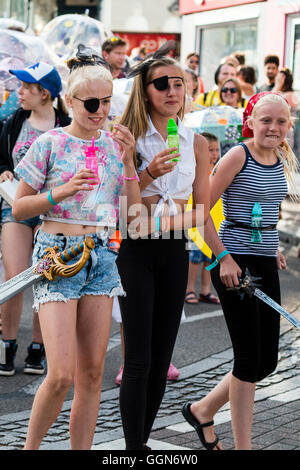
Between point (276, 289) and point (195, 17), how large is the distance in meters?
17.8

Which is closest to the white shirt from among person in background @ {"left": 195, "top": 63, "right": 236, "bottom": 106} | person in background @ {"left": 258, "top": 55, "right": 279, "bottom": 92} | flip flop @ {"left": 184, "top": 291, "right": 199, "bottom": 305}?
flip flop @ {"left": 184, "top": 291, "right": 199, "bottom": 305}

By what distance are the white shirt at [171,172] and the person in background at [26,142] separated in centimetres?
183

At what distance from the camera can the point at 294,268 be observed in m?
11.0

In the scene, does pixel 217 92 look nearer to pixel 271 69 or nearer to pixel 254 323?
pixel 271 69

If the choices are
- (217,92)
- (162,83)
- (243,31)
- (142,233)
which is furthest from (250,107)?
(243,31)

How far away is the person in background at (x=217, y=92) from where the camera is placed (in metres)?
11.5

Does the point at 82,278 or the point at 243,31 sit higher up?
the point at 243,31

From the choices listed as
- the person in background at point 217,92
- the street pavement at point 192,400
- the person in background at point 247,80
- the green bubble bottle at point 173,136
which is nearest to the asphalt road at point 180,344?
the street pavement at point 192,400

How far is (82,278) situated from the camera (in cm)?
389

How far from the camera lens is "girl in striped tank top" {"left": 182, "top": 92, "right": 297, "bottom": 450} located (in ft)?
14.2

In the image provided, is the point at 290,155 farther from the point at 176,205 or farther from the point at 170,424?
the point at 170,424

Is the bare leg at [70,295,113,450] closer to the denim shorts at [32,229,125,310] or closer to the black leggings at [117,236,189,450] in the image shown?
the denim shorts at [32,229,125,310]

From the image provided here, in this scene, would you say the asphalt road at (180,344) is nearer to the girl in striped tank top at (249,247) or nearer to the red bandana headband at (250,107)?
the girl in striped tank top at (249,247)

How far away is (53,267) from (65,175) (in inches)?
17.0
